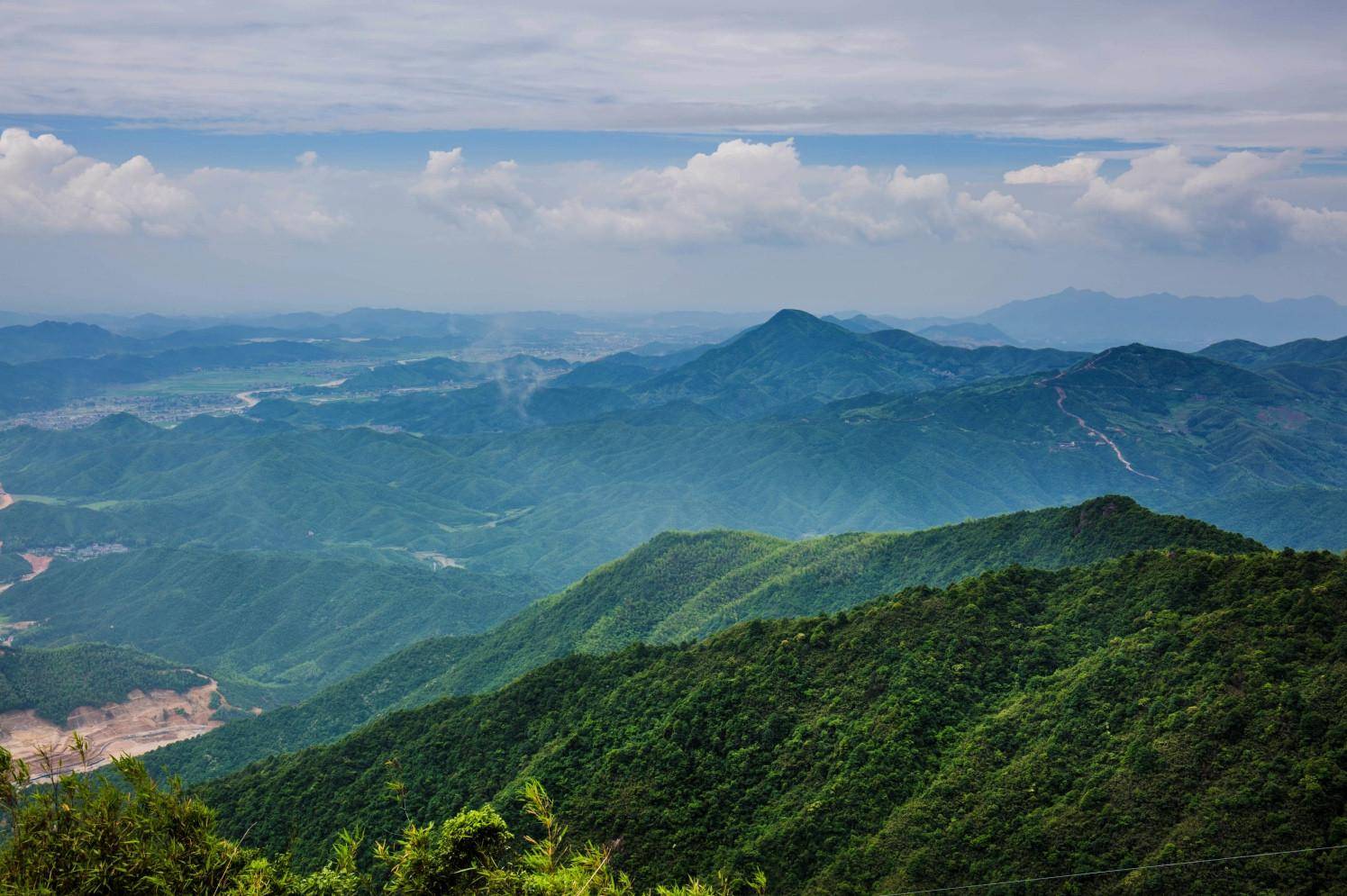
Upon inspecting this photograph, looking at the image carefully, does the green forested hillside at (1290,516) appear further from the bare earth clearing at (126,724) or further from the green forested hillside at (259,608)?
the bare earth clearing at (126,724)

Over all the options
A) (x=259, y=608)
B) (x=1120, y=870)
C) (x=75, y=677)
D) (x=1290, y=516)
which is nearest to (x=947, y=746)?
(x=1120, y=870)

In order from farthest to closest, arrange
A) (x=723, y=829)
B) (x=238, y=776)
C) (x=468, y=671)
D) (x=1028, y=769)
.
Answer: (x=468, y=671) < (x=238, y=776) < (x=723, y=829) < (x=1028, y=769)

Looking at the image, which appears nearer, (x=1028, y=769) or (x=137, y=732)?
(x=1028, y=769)

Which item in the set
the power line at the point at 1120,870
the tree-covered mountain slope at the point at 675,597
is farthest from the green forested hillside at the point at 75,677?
the power line at the point at 1120,870

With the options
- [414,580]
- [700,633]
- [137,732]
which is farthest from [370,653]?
[700,633]

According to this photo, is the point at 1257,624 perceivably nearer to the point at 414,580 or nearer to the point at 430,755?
the point at 430,755

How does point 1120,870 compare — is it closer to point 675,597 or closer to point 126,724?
point 675,597
